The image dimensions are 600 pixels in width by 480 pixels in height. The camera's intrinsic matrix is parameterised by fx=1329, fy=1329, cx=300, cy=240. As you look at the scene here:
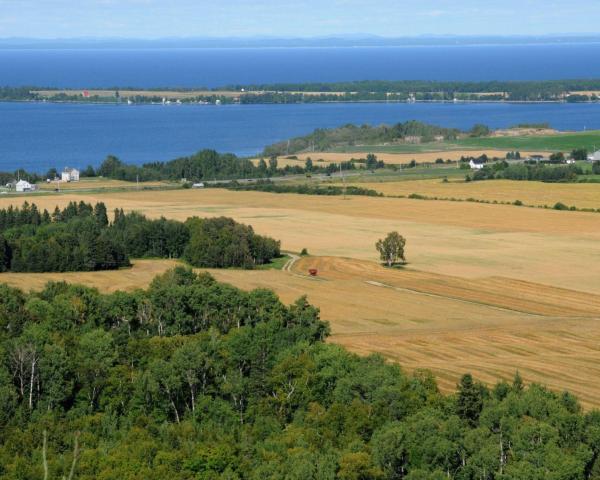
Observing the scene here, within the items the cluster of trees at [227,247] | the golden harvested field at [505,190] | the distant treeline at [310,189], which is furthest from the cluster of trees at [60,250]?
the golden harvested field at [505,190]

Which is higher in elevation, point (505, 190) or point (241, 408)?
point (241, 408)

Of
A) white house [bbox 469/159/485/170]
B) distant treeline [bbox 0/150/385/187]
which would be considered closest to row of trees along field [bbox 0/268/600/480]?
distant treeline [bbox 0/150/385/187]

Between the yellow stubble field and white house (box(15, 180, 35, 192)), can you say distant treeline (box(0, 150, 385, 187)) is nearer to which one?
the yellow stubble field

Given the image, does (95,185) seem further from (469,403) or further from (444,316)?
(469,403)

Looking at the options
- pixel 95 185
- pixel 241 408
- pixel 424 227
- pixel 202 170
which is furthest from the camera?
pixel 202 170

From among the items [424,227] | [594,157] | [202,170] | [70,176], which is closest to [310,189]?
[202,170]

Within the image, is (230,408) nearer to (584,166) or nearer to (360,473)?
(360,473)

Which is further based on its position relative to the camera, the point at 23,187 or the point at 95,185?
the point at 95,185

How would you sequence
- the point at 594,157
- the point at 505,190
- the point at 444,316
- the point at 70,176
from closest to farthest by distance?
the point at 444,316 < the point at 505,190 < the point at 70,176 < the point at 594,157
